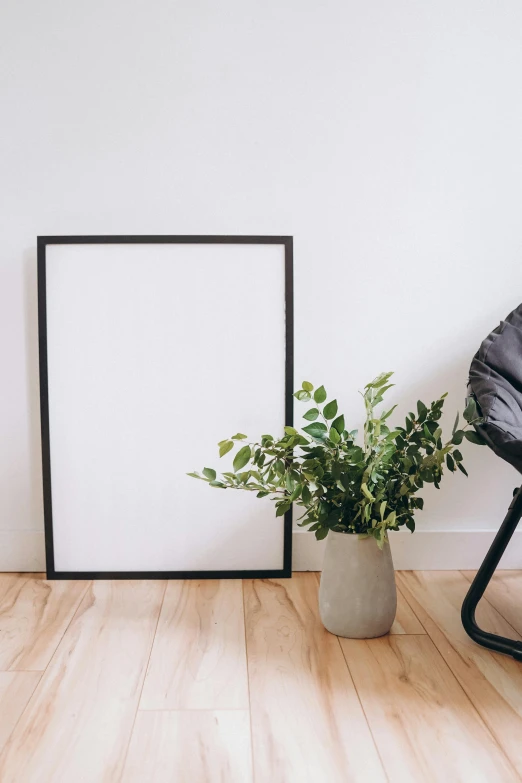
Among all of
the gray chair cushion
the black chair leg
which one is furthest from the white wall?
the black chair leg

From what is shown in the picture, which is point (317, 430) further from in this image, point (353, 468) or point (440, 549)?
point (440, 549)

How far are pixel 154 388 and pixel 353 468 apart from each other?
58 cm

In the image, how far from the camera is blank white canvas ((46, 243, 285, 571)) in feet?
5.49

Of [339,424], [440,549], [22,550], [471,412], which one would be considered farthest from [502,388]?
[22,550]

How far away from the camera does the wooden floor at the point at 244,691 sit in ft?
3.24

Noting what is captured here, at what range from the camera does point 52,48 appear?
5.39 ft

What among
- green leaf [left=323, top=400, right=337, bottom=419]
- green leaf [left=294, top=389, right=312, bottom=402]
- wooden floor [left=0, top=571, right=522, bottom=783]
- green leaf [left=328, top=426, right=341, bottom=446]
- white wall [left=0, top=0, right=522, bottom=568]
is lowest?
wooden floor [left=0, top=571, right=522, bottom=783]

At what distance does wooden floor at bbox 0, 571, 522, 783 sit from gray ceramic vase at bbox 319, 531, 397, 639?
1.5 inches

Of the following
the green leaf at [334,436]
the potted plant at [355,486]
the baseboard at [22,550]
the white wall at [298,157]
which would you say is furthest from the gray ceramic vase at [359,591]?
the baseboard at [22,550]

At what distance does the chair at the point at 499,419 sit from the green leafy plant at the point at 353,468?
0.21 feet

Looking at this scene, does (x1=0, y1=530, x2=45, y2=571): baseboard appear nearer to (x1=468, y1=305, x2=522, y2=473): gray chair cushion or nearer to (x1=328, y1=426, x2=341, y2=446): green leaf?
(x1=328, y1=426, x2=341, y2=446): green leaf

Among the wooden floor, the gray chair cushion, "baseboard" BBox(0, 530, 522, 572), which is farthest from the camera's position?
"baseboard" BBox(0, 530, 522, 572)

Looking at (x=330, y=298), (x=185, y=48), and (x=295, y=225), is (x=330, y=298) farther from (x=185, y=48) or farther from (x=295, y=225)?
(x=185, y=48)

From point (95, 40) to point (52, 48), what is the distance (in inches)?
4.2
